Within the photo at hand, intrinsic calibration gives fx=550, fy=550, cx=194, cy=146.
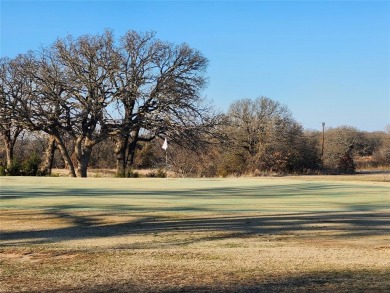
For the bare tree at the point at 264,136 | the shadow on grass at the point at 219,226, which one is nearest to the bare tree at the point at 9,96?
the bare tree at the point at 264,136

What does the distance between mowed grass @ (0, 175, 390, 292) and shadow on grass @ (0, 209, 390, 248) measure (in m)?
0.02

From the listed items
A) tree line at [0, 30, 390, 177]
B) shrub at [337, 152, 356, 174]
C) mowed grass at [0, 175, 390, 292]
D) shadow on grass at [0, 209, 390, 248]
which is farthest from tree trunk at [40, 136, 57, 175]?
shadow on grass at [0, 209, 390, 248]

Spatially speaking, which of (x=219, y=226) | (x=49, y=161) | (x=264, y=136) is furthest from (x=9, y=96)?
(x=219, y=226)

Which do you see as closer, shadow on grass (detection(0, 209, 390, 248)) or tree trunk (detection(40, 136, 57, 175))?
shadow on grass (detection(0, 209, 390, 248))

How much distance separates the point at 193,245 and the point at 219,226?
225 centimetres

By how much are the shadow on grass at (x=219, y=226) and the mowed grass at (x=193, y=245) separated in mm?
22

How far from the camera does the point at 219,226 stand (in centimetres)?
1178

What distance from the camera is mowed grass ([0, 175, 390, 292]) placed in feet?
20.9

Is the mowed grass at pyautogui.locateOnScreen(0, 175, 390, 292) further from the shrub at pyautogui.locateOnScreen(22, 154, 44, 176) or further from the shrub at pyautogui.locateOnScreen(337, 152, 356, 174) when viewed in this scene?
the shrub at pyautogui.locateOnScreen(337, 152, 356, 174)

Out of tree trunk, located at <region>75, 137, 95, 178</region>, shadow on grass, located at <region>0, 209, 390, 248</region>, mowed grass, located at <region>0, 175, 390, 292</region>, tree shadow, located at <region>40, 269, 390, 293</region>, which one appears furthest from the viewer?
tree trunk, located at <region>75, 137, 95, 178</region>

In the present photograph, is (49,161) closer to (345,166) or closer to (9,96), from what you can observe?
(9,96)

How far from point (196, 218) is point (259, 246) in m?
3.79

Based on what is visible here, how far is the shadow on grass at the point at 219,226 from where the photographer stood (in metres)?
10.8

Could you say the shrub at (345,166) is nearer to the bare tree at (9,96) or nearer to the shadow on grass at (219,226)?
the bare tree at (9,96)
